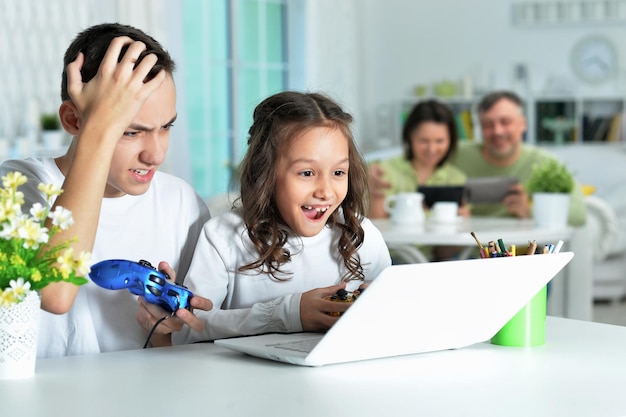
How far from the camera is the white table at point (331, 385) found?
1043mm

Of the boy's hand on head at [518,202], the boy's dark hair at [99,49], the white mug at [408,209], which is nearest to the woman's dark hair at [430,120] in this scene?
the boy's hand on head at [518,202]

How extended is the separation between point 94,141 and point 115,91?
0.08 m

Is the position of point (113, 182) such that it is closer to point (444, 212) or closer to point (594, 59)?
point (444, 212)

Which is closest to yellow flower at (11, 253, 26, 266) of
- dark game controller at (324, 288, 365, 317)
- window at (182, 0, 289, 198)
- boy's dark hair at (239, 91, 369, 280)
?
dark game controller at (324, 288, 365, 317)

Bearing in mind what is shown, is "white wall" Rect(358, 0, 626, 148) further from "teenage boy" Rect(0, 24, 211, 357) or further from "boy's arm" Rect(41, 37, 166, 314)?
"boy's arm" Rect(41, 37, 166, 314)

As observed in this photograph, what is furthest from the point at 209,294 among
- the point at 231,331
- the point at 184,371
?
the point at 184,371

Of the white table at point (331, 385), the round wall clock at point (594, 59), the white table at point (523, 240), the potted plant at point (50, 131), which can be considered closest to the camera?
the white table at point (331, 385)

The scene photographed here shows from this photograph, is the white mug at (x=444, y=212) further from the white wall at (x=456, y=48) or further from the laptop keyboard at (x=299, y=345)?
the white wall at (x=456, y=48)

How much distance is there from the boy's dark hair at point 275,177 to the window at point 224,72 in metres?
4.19

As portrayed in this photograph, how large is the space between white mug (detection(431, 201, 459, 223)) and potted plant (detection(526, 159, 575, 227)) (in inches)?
11.6

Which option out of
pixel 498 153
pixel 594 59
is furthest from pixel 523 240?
pixel 594 59

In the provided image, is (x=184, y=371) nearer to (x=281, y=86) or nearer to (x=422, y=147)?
(x=422, y=147)

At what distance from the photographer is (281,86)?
23.4 feet

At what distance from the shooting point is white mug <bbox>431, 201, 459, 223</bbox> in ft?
11.8
